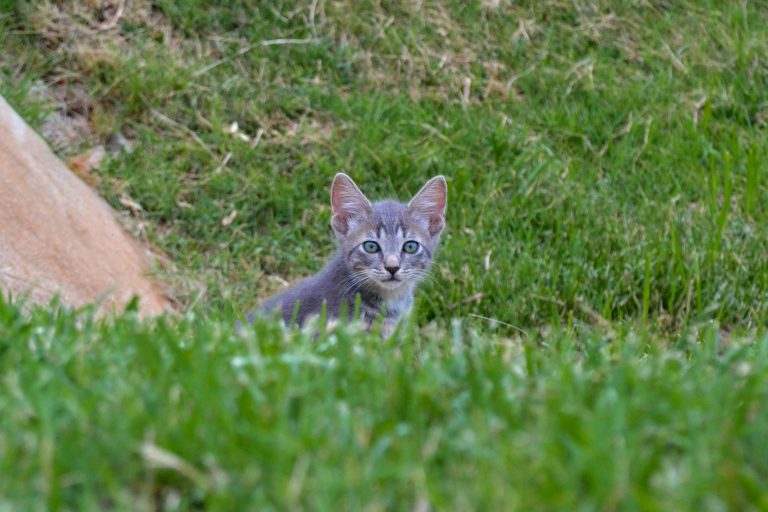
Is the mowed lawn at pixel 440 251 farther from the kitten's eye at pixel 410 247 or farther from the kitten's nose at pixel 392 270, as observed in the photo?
the kitten's nose at pixel 392 270

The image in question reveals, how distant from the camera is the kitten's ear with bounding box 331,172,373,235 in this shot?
22.2ft

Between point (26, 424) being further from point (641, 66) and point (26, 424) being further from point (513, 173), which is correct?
point (641, 66)

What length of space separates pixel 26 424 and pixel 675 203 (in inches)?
245

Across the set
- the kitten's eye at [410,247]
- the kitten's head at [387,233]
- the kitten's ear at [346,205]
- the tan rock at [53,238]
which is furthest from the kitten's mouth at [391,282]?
the tan rock at [53,238]

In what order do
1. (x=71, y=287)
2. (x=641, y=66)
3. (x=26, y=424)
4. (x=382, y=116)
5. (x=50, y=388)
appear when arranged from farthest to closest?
(x=641, y=66), (x=382, y=116), (x=71, y=287), (x=50, y=388), (x=26, y=424)

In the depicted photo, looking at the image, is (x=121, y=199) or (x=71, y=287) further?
(x=121, y=199)

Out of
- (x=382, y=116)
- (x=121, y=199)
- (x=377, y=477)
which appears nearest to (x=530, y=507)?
(x=377, y=477)

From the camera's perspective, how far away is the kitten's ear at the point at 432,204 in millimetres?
6848

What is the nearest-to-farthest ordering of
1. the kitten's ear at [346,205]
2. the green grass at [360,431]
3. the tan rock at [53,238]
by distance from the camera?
the green grass at [360,431] < the tan rock at [53,238] < the kitten's ear at [346,205]

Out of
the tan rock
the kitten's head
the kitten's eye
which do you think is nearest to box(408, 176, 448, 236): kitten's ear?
the kitten's head

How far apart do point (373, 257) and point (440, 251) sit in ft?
4.06

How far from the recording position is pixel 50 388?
3.02 m

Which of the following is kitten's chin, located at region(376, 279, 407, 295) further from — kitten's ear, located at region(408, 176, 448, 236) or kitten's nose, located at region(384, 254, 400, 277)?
kitten's ear, located at region(408, 176, 448, 236)

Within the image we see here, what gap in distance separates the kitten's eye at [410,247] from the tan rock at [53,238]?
1.66 meters
